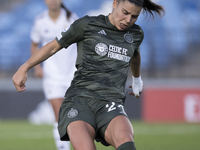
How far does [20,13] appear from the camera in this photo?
16.6 metres

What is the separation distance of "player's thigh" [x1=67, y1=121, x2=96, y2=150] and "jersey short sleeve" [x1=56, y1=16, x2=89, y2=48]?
0.74 metres

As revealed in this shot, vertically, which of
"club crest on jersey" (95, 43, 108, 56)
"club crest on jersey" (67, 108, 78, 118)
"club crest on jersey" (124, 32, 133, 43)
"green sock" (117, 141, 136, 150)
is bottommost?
"green sock" (117, 141, 136, 150)

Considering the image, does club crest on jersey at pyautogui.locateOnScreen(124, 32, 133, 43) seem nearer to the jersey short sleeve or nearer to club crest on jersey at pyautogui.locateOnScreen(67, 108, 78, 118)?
the jersey short sleeve

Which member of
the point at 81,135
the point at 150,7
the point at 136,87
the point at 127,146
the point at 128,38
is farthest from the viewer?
the point at 136,87

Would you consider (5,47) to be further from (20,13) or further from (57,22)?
(57,22)

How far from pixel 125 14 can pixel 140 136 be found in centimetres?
610

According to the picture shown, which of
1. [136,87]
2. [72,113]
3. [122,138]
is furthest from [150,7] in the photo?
[122,138]

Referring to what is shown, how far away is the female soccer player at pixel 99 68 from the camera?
3.57 m

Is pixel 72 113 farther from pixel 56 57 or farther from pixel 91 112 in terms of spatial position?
pixel 56 57

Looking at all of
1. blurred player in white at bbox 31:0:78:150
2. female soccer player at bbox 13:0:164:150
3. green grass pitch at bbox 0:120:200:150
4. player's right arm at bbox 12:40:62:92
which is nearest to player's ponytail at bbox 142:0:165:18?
female soccer player at bbox 13:0:164:150

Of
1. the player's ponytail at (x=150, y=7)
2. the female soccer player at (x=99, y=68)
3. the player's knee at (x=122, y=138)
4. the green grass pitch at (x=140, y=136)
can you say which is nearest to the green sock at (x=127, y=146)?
the player's knee at (x=122, y=138)

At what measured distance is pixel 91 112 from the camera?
366 cm

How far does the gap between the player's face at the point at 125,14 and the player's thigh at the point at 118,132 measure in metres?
0.81

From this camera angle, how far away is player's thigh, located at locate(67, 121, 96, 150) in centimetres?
333
